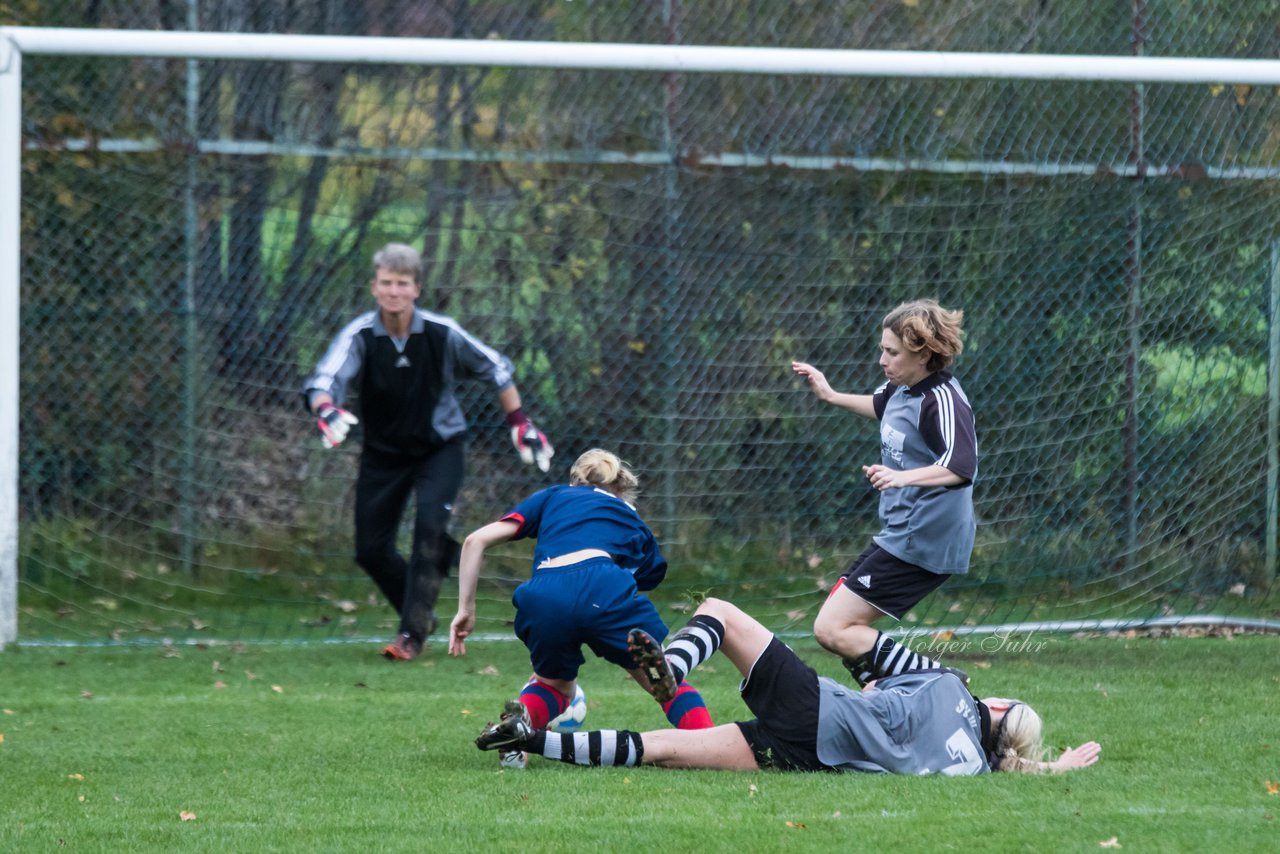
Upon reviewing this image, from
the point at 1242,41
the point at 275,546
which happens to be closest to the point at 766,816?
the point at 275,546

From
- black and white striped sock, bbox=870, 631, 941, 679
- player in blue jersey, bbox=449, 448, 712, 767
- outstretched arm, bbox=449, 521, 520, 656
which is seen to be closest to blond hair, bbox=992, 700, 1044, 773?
black and white striped sock, bbox=870, 631, 941, 679

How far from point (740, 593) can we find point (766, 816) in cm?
434

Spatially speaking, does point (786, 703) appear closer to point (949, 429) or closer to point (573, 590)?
point (573, 590)

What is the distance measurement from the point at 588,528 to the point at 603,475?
0.88 feet

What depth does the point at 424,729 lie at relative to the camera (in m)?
5.48

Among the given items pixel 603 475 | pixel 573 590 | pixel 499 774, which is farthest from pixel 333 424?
pixel 499 774

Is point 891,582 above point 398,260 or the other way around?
the other way around

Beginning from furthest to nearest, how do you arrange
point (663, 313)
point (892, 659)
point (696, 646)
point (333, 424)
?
point (663, 313) < point (333, 424) < point (892, 659) < point (696, 646)

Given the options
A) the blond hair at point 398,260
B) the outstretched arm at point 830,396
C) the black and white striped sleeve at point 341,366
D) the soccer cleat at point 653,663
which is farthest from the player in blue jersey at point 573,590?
the blond hair at point 398,260

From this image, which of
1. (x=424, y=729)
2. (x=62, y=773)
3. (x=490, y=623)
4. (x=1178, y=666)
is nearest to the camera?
(x=62, y=773)

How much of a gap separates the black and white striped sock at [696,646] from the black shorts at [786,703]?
5.8 inches

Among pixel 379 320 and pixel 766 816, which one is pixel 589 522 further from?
pixel 379 320

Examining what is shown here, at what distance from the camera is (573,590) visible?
4.78 meters

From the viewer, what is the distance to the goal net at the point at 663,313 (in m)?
7.71
